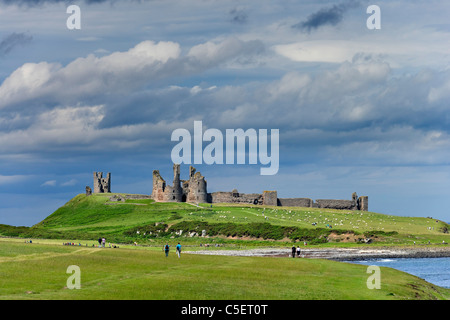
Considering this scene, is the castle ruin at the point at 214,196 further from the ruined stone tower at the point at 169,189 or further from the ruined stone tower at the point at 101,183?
the ruined stone tower at the point at 101,183

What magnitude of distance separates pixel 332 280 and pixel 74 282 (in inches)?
691

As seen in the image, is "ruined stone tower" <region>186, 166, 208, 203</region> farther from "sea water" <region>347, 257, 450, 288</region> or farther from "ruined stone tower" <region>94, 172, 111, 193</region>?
"sea water" <region>347, 257, 450, 288</region>

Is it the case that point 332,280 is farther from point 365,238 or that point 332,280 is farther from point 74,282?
point 365,238

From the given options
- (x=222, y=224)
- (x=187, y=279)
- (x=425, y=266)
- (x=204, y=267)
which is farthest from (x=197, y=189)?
(x=187, y=279)

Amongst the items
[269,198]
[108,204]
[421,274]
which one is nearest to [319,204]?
[269,198]

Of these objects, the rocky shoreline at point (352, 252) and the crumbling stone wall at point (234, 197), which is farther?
the crumbling stone wall at point (234, 197)

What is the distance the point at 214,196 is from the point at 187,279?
356 ft

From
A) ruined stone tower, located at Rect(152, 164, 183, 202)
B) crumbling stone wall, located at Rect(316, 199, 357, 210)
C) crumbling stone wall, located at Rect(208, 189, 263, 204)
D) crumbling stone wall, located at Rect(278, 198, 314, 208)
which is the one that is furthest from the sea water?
ruined stone tower, located at Rect(152, 164, 183, 202)

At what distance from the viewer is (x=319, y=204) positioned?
5930 inches

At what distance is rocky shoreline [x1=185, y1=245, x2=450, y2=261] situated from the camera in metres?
75.4

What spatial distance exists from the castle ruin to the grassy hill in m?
4.66

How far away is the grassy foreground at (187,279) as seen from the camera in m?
33.2

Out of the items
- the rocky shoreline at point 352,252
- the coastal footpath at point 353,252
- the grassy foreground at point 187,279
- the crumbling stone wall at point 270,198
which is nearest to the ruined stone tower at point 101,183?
the crumbling stone wall at point 270,198

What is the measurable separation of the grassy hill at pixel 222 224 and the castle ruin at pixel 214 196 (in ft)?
15.3
